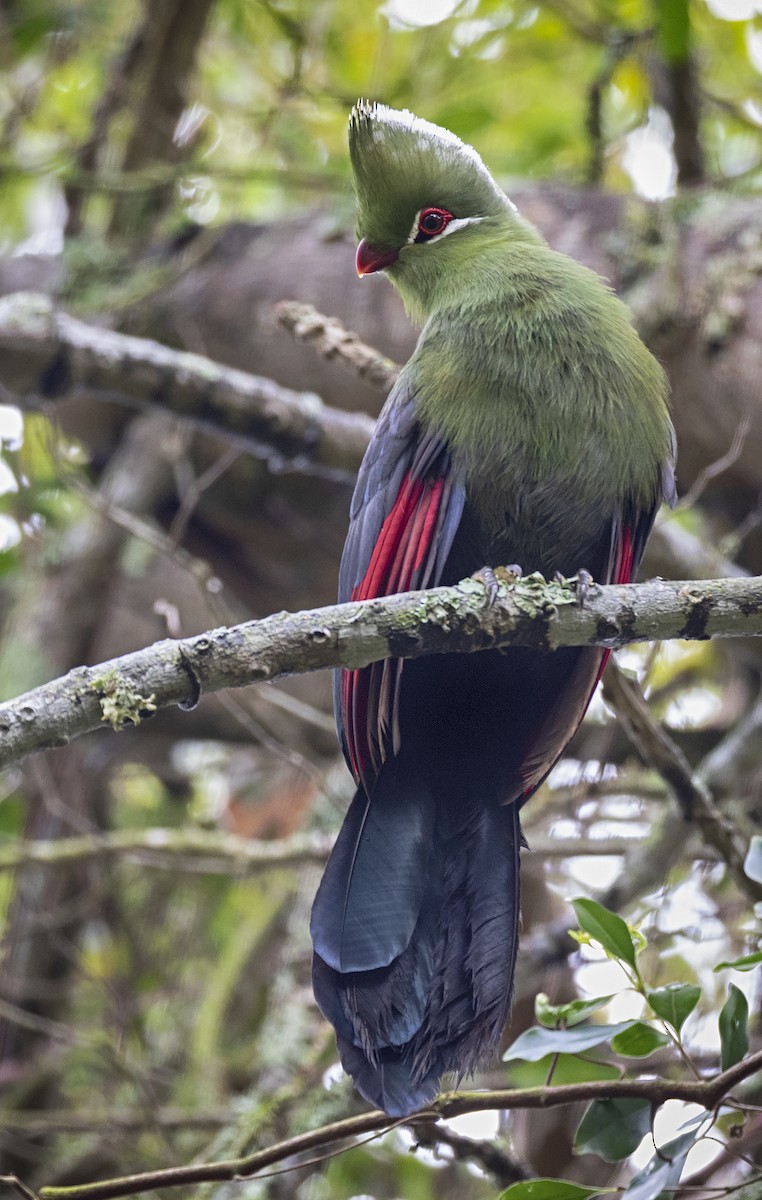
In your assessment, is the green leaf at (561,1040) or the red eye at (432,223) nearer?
→ the green leaf at (561,1040)

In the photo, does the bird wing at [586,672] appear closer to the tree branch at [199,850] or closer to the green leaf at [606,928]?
the green leaf at [606,928]

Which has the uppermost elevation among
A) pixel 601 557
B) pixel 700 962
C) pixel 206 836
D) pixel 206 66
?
pixel 206 66

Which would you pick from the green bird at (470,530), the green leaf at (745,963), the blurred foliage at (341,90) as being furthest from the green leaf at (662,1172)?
the blurred foliage at (341,90)

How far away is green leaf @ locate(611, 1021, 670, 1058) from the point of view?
1893 millimetres

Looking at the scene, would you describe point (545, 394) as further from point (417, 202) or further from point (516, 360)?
point (417, 202)

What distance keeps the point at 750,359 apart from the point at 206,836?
7.72 ft

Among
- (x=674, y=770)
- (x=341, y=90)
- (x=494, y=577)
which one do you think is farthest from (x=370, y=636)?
(x=341, y=90)

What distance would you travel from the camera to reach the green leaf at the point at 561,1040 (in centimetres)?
189

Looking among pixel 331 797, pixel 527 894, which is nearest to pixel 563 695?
pixel 331 797

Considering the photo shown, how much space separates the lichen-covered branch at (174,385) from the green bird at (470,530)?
871mm

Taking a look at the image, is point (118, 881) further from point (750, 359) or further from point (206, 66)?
point (206, 66)

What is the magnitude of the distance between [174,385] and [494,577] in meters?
1.70

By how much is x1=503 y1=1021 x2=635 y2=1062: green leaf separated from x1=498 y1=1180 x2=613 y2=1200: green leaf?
18 centimetres

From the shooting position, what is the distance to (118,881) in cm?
446
